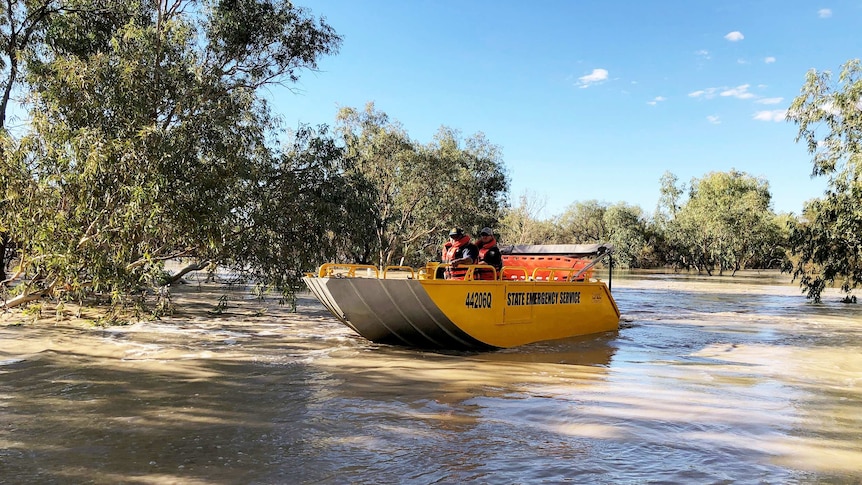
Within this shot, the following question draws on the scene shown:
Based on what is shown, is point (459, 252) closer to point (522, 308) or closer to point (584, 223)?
point (522, 308)

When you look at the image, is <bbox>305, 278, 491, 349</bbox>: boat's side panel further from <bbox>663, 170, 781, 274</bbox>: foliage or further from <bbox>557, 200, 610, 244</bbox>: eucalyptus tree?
<bbox>557, 200, 610, 244</bbox>: eucalyptus tree

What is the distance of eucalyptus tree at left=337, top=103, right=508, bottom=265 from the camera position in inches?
1008

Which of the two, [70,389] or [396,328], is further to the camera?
[396,328]

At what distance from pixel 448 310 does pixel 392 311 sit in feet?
2.43

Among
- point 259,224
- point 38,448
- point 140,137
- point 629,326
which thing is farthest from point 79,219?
point 629,326

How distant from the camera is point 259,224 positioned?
1177 centimetres

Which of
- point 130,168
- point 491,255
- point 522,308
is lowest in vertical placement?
point 522,308

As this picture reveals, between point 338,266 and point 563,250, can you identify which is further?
point 563,250

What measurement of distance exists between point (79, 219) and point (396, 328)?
16.2ft

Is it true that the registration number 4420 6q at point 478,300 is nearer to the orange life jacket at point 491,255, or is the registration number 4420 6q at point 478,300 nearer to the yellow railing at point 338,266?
the orange life jacket at point 491,255

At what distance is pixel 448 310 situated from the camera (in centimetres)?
796

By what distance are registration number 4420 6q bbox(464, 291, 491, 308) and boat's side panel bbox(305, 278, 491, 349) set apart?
0.38 metres

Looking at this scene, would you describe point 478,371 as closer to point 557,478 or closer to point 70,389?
point 557,478

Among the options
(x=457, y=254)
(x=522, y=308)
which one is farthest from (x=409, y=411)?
(x=522, y=308)
